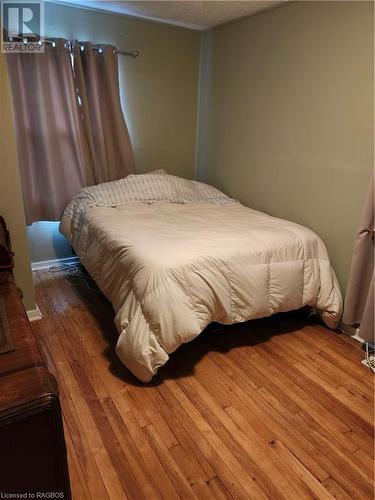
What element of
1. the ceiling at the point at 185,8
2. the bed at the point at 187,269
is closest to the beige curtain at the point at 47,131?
the bed at the point at 187,269

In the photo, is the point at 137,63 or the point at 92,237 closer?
the point at 92,237

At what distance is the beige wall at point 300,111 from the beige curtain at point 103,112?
951 millimetres

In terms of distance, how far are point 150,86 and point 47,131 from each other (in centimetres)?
108

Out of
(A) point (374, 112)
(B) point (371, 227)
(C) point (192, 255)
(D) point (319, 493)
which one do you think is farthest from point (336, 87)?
(D) point (319, 493)

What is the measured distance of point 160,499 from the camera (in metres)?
1.32

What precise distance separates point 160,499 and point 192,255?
1.12 m

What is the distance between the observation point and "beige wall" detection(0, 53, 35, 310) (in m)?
1.99

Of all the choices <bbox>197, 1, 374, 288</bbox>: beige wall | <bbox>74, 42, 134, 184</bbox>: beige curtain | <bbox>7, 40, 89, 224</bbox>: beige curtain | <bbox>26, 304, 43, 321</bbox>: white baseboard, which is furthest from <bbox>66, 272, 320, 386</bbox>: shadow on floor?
<bbox>74, 42, 134, 184</bbox>: beige curtain

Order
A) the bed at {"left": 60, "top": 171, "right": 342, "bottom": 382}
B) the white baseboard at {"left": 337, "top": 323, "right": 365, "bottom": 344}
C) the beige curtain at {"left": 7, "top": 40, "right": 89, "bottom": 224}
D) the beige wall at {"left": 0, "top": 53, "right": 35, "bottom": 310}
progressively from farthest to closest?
the beige curtain at {"left": 7, "top": 40, "right": 89, "bottom": 224} < the white baseboard at {"left": 337, "top": 323, "right": 365, "bottom": 344} < the beige wall at {"left": 0, "top": 53, "right": 35, "bottom": 310} < the bed at {"left": 60, "top": 171, "right": 342, "bottom": 382}

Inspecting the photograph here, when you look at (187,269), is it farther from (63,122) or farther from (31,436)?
(63,122)

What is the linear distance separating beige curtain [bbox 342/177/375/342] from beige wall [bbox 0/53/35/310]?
2.10 meters

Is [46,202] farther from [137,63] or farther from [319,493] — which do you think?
[319,493]

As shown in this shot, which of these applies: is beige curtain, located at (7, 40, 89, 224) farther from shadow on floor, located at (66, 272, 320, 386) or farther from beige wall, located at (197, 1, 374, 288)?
beige wall, located at (197, 1, 374, 288)

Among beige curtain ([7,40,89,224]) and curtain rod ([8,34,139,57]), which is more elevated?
curtain rod ([8,34,139,57])
